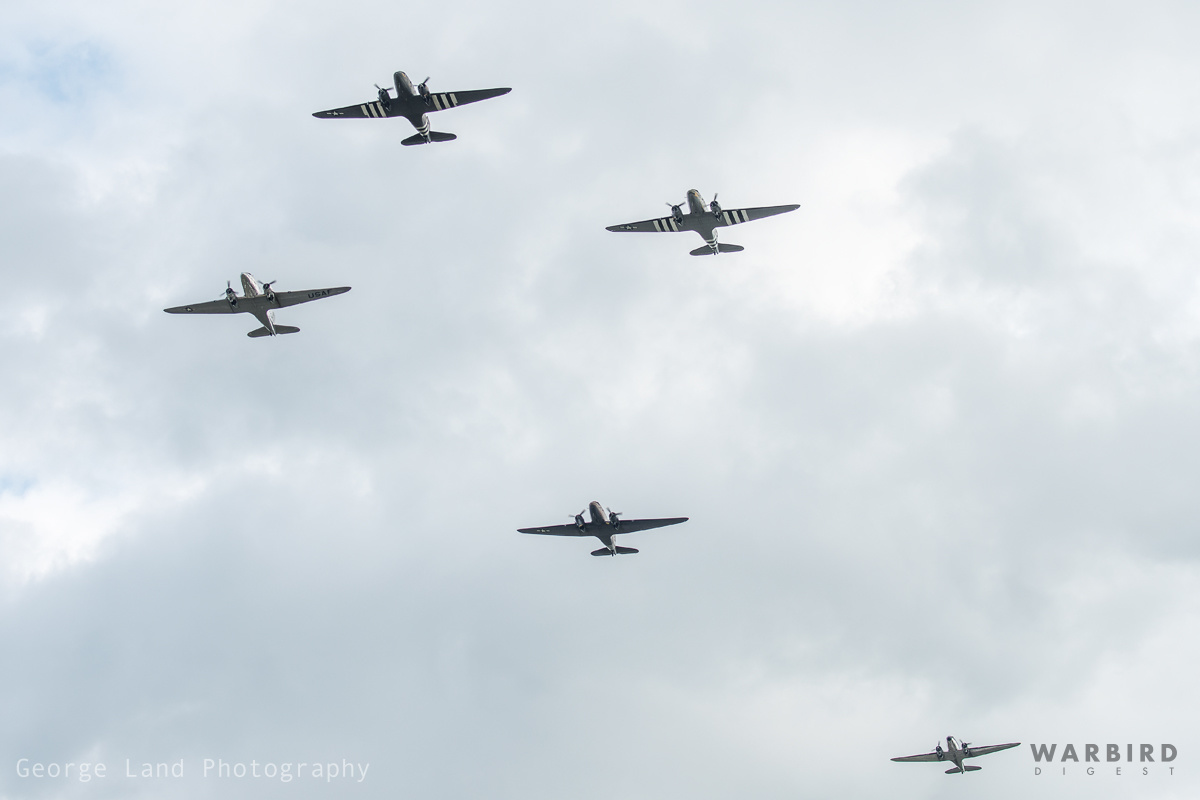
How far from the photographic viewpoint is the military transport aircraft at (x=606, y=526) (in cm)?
12719

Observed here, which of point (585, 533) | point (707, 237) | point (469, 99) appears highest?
point (469, 99)

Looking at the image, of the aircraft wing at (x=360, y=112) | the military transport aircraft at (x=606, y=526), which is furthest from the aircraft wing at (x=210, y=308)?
the military transport aircraft at (x=606, y=526)

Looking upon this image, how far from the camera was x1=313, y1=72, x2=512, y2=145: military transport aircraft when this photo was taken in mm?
118750

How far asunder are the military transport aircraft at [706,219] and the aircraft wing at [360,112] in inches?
1179

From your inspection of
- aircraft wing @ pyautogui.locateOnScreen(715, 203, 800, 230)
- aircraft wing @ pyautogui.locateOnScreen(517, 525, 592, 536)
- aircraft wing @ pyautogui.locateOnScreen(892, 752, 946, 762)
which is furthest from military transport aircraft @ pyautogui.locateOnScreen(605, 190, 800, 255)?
aircraft wing @ pyautogui.locateOnScreen(892, 752, 946, 762)

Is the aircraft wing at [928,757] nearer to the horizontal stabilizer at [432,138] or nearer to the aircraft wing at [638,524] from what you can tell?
the aircraft wing at [638,524]

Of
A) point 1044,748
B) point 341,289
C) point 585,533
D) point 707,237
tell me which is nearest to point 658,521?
point 585,533

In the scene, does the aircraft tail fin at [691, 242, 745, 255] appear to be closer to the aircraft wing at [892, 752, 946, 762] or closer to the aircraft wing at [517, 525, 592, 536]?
the aircraft wing at [517, 525, 592, 536]

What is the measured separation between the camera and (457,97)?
12019cm

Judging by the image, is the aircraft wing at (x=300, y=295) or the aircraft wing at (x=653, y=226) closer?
the aircraft wing at (x=300, y=295)

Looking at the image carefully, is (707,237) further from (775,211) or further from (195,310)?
(195,310)

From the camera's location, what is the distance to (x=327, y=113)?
12331cm

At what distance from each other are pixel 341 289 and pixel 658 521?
138 feet

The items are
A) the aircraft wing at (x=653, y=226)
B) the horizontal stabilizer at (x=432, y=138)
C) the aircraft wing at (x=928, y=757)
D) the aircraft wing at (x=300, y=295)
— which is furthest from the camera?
the aircraft wing at (x=928, y=757)
